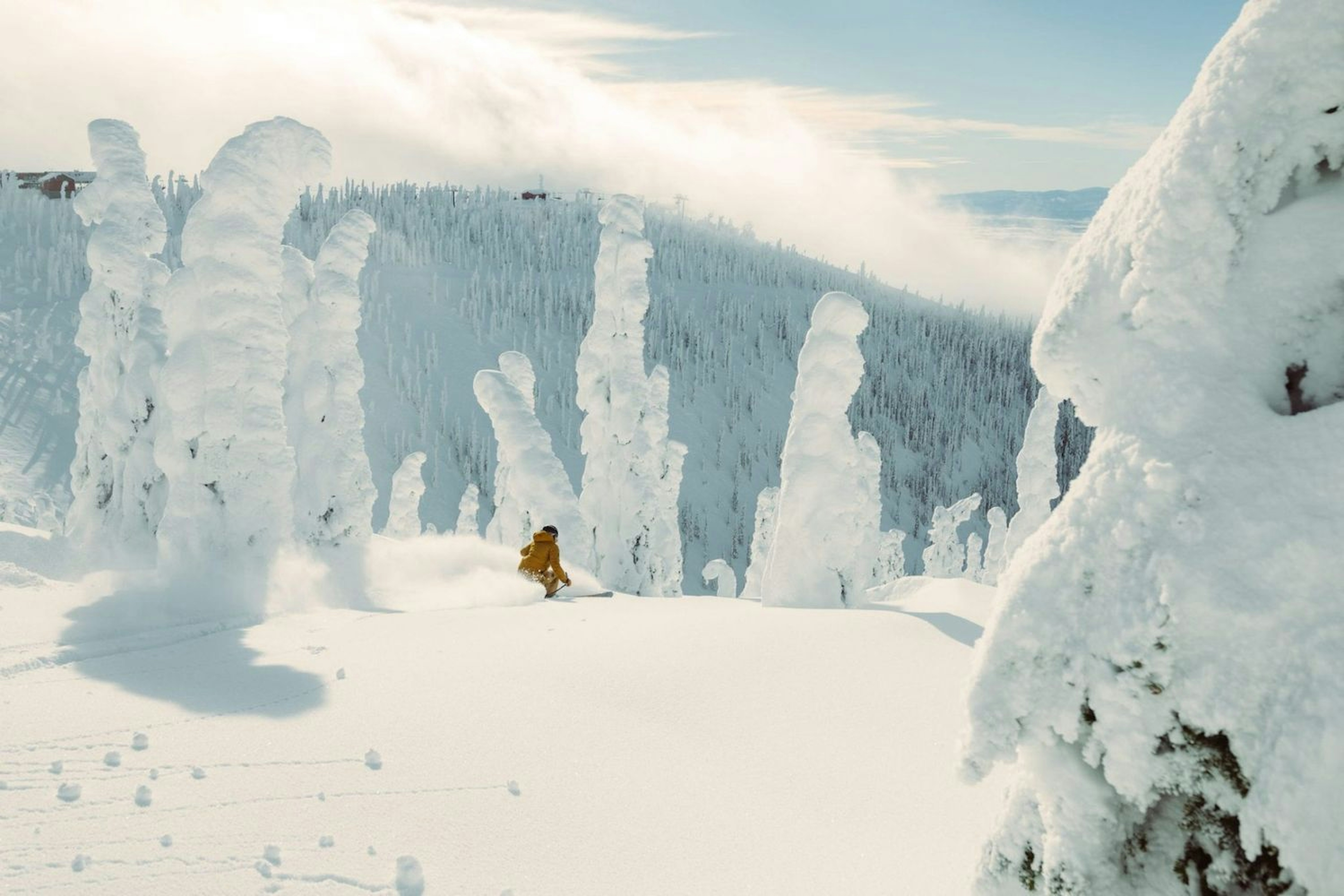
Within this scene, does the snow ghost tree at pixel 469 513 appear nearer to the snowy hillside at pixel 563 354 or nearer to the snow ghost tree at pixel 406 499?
the snow ghost tree at pixel 406 499

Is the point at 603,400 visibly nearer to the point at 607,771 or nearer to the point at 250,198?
the point at 250,198

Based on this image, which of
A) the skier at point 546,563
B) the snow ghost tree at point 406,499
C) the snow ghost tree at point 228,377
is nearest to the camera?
the snow ghost tree at point 228,377

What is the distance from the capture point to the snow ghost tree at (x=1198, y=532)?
2.28 m

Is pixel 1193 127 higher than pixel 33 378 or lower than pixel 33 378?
higher

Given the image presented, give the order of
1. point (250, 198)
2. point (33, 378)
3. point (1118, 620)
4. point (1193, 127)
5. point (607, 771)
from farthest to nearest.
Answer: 1. point (33, 378)
2. point (250, 198)
3. point (607, 771)
4. point (1193, 127)
5. point (1118, 620)

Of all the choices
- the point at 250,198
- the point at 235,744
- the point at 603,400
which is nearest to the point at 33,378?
the point at 603,400

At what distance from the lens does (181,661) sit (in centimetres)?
830

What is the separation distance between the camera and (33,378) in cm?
7081

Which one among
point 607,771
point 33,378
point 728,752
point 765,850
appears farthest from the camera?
point 33,378

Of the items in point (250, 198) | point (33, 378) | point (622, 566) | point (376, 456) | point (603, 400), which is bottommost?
point (376, 456)

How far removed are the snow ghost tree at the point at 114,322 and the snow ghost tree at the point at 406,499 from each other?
1854cm

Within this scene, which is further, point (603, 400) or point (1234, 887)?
point (603, 400)

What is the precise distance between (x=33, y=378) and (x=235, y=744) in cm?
8202

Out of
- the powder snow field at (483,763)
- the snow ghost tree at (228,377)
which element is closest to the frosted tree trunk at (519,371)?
the snow ghost tree at (228,377)
